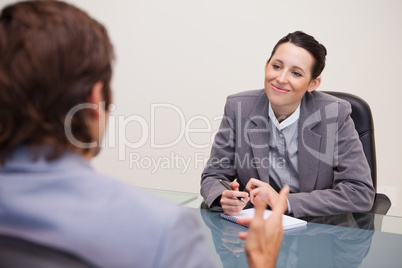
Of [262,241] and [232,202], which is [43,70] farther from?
[232,202]

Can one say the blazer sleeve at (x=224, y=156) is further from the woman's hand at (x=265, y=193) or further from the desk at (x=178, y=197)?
the woman's hand at (x=265, y=193)

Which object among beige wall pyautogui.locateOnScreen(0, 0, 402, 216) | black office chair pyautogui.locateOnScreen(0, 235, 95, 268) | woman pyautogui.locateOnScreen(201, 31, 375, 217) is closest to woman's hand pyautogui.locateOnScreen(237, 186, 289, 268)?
black office chair pyautogui.locateOnScreen(0, 235, 95, 268)

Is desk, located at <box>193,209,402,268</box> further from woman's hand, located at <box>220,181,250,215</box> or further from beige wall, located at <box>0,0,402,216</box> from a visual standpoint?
beige wall, located at <box>0,0,402,216</box>

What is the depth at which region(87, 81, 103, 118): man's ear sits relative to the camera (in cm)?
80

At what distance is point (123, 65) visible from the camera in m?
3.96

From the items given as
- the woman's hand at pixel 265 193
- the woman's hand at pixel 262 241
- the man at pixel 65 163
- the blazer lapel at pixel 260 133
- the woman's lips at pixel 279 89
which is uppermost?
the man at pixel 65 163

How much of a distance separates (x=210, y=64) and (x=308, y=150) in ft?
5.65

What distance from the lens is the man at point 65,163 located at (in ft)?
2.23

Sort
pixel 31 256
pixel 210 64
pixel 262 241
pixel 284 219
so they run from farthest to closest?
pixel 210 64 < pixel 284 219 < pixel 262 241 < pixel 31 256

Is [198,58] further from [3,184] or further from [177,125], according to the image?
[3,184]

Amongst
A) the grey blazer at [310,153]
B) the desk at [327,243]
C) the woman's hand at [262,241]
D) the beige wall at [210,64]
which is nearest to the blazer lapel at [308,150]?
the grey blazer at [310,153]

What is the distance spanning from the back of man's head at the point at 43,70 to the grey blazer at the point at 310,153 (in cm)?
122

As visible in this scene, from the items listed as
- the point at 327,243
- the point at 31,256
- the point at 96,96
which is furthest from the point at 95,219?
the point at 327,243

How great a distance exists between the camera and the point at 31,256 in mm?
666
